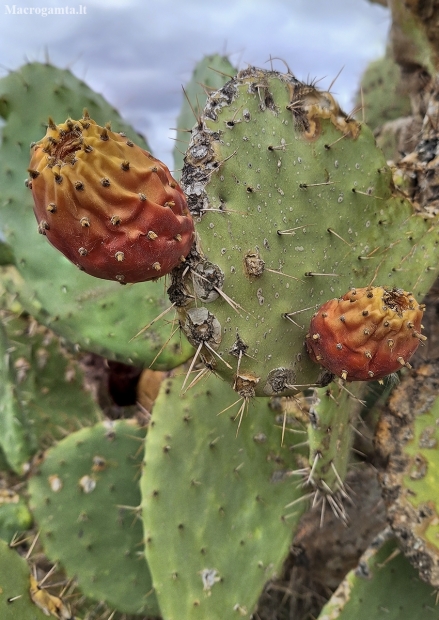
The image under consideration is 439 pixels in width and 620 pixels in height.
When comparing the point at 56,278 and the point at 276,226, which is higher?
the point at 276,226

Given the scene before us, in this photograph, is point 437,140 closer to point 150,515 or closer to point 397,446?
point 397,446

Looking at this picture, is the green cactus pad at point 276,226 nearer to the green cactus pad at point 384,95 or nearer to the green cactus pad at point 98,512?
the green cactus pad at point 98,512

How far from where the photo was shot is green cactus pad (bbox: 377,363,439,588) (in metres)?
0.92

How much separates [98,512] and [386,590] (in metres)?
0.63

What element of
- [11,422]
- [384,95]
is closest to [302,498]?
[11,422]

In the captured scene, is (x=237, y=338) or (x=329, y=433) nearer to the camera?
(x=237, y=338)

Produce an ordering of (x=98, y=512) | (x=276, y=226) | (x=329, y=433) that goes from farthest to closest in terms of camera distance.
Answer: (x=98, y=512) < (x=329, y=433) < (x=276, y=226)

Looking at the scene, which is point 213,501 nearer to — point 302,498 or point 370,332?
point 302,498

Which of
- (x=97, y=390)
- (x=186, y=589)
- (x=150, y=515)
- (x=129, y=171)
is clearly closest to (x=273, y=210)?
(x=129, y=171)

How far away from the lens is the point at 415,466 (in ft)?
3.17

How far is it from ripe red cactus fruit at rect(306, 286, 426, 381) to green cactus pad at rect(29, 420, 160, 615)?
0.64 metres

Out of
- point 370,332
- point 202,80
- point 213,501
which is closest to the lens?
point 370,332

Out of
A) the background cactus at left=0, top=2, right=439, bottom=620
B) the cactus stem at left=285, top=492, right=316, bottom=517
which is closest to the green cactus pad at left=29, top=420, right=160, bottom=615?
the background cactus at left=0, top=2, right=439, bottom=620

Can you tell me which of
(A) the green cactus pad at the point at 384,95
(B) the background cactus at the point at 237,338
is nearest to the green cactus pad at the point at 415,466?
(B) the background cactus at the point at 237,338
